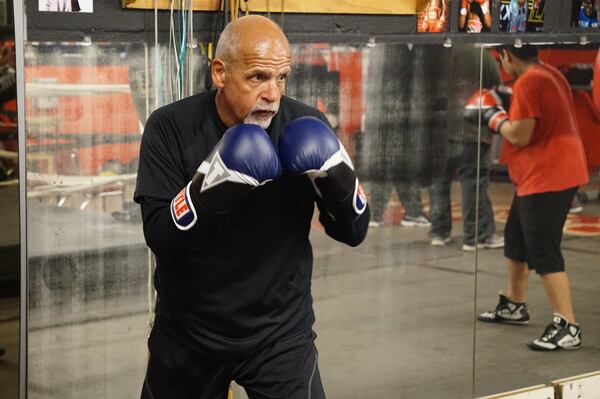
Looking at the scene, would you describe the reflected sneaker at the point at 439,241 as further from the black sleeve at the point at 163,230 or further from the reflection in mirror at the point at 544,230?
the black sleeve at the point at 163,230

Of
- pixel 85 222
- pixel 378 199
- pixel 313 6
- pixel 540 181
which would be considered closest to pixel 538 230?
pixel 540 181

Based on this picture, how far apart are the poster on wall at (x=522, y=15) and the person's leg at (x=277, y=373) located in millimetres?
2658

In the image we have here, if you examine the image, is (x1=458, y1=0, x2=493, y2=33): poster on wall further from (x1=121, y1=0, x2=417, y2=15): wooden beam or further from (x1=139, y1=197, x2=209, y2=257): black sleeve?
(x1=139, y1=197, x2=209, y2=257): black sleeve

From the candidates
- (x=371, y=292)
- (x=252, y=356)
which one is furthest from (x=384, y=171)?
(x=252, y=356)

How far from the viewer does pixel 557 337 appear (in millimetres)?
6023

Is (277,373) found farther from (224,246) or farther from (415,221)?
(415,221)

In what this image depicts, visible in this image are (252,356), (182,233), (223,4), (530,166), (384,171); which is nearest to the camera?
(182,233)

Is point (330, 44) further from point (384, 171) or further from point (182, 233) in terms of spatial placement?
point (182, 233)

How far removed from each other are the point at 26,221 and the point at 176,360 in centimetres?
111

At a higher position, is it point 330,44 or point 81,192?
point 330,44

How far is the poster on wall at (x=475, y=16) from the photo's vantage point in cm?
565

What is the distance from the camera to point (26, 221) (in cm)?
452

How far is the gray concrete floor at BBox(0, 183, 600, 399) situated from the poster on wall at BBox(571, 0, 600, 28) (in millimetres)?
1030

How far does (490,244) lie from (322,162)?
2481mm
